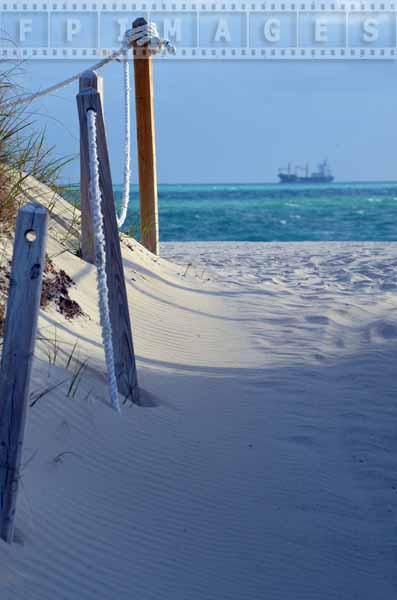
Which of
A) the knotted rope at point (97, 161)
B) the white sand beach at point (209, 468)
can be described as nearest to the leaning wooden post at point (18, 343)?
the white sand beach at point (209, 468)

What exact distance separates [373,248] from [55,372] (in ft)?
32.0

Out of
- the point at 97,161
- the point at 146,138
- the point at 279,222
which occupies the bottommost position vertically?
the point at 279,222

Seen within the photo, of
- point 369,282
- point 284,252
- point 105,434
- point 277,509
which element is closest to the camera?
point 277,509

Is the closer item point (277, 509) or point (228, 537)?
point (228, 537)

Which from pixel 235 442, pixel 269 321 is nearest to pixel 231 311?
pixel 269 321

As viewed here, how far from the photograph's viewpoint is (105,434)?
11.3 ft

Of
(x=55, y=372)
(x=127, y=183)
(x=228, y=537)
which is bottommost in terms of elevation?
(x=228, y=537)

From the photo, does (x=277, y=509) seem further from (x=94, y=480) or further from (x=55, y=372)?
(x=55, y=372)

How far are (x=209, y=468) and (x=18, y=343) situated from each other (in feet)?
4.37

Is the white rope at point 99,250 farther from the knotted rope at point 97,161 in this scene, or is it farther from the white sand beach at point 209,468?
the white sand beach at point 209,468

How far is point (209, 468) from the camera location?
3.41 meters

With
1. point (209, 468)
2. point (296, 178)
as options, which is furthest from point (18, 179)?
point (296, 178)

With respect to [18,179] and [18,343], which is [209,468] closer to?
[18,343]

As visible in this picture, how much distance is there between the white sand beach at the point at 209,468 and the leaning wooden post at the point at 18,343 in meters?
0.19
